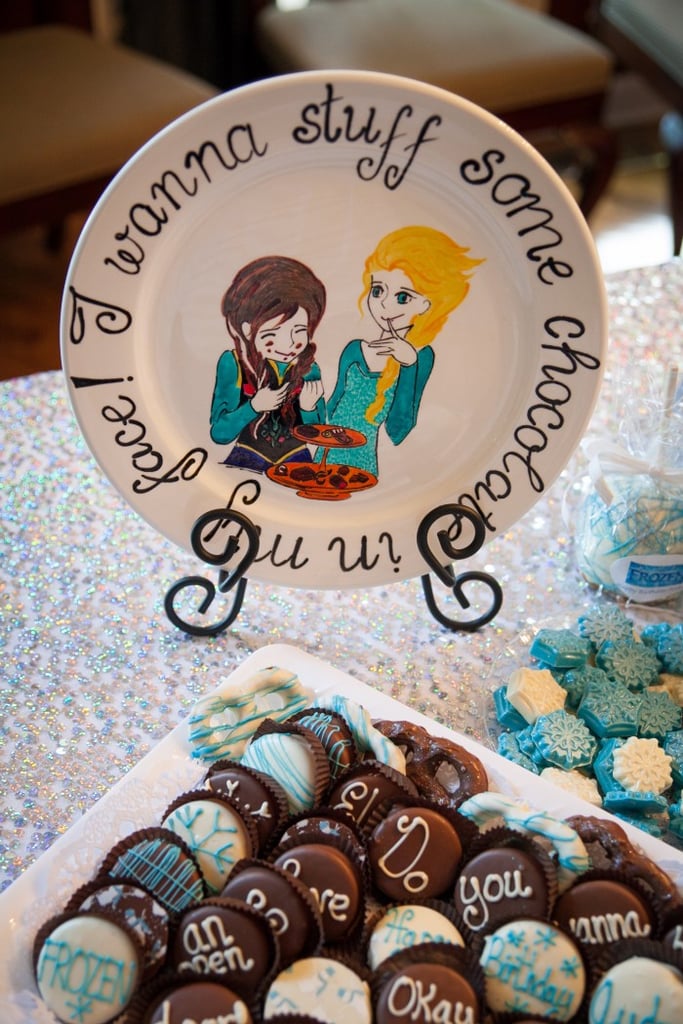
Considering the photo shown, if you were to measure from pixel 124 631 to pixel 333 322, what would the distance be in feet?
1.34

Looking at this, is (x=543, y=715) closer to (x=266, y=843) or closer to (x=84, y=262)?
(x=266, y=843)

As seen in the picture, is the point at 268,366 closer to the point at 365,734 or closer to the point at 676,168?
the point at 365,734

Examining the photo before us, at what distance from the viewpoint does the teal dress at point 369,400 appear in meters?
0.97

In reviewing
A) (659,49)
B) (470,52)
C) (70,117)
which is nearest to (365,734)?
(70,117)

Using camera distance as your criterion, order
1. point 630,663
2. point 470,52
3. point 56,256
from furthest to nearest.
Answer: point 56,256 < point 470,52 < point 630,663

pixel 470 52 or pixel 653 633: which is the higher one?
pixel 470 52

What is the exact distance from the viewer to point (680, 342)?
1.55 metres

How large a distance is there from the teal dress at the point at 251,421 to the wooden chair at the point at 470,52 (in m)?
1.69

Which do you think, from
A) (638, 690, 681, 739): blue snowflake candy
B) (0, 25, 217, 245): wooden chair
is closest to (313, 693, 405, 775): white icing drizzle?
(638, 690, 681, 739): blue snowflake candy

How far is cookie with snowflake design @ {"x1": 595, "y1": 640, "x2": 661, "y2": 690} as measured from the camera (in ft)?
3.54

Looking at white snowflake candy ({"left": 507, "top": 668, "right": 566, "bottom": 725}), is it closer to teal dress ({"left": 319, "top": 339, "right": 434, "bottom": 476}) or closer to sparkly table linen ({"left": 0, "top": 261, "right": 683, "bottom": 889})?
sparkly table linen ({"left": 0, "top": 261, "right": 683, "bottom": 889})

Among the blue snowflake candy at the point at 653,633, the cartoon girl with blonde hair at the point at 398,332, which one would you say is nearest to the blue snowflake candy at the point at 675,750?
the blue snowflake candy at the point at 653,633

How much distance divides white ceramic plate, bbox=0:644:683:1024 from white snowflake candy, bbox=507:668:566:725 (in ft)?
0.22

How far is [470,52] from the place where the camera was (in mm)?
2516
